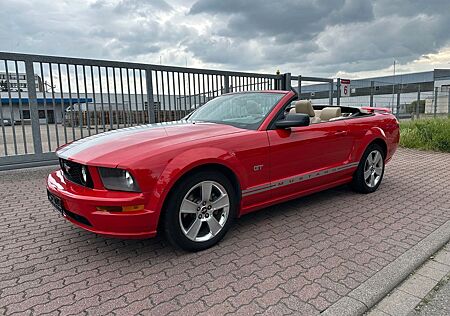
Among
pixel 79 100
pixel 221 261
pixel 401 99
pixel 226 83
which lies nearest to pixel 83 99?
pixel 79 100

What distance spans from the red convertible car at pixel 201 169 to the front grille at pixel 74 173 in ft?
0.03

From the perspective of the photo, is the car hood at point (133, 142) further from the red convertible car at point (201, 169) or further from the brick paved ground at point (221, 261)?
the brick paved ground at point (221, 261)

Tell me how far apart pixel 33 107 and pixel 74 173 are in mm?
3932

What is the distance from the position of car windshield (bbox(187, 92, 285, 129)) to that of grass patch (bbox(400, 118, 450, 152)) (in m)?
7.60

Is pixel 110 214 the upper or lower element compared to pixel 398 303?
upper

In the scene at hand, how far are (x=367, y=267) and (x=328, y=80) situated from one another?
9.42 m

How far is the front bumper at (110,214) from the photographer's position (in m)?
2.50

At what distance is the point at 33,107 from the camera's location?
585 centimetres

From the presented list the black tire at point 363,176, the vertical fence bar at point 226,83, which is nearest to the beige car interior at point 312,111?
the black tire at point 363,176

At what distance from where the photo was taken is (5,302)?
2211 mm

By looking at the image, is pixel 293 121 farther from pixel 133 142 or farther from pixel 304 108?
pixel 133 142

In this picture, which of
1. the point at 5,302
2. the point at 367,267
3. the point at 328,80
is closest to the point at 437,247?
the point at 367,267

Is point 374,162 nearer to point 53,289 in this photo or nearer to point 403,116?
point 53,289

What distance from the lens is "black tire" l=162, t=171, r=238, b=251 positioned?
8.76ft
